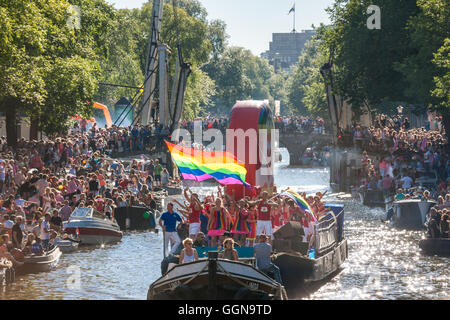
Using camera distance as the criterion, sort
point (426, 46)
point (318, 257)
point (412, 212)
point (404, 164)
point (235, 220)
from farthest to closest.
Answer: point (404, 164)
point (426, 46)
point (412, 212)
point (318, 257)
point (235, 220)

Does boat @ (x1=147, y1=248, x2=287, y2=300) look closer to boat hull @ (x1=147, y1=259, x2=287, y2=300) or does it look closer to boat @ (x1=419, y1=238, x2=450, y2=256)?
boat hull @ (x1=147, y1=259, x2=287, y2=300)

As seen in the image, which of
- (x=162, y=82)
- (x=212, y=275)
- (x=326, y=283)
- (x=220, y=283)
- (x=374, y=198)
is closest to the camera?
(x=212, y=275)

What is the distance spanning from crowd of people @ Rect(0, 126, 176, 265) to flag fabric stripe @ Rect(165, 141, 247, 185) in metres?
5.14

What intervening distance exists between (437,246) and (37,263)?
549 inches

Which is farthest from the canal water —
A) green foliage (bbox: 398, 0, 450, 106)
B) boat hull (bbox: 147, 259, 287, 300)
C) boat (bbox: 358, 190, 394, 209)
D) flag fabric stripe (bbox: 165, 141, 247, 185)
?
boat (bbox: 358, 190, 394, 209)

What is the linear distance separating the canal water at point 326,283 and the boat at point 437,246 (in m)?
0.26

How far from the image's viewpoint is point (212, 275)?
17969 millimetres

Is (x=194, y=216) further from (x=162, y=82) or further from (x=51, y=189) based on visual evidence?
(x=162, y=82)

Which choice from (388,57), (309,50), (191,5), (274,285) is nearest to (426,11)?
(388,57)

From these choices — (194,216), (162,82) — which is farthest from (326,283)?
(162,82)

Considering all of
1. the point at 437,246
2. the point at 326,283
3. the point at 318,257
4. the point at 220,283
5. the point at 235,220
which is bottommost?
the point at 326,283

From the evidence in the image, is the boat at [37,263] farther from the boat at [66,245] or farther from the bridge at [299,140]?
the bridge at [299,140]

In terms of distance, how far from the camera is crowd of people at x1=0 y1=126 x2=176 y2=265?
1020 inches
